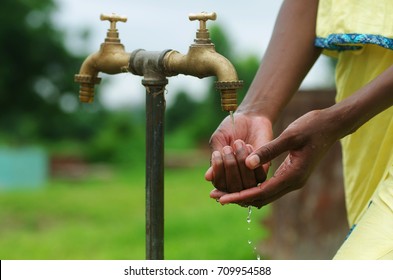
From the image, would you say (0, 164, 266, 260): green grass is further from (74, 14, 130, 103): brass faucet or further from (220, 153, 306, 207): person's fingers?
(220, 153, 306, 207): person's fingers

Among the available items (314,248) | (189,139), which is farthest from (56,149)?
(314,248)

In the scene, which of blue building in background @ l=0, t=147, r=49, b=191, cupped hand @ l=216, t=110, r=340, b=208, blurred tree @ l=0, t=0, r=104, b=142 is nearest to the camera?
cupped hand @ l=216, t=110, r=340, b=208

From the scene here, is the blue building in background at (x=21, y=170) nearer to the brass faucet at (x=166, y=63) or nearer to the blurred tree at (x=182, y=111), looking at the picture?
the blurred tree at (x=182, y=111)

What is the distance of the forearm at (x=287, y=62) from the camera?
2.12 metres

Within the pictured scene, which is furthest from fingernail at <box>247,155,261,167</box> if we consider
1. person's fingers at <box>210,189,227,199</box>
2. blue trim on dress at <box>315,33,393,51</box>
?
blue trim on dress at <box>315,33,393,51</box>

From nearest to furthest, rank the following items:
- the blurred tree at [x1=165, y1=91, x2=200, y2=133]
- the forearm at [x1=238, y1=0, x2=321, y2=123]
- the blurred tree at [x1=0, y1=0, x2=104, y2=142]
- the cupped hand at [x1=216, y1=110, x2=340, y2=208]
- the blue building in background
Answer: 1. the cupped hand at [x1=216, y1=110, x2=340, y2=208]
2. the forearm at [x1=238, y1=0, x2=321, y2=123]
3. the blue building in background
4. the blurred tree at [x1=0, y1=0, x2=104, y2=142]
5. the blurred tree at [x1=165, y1=91, x2=200, y2=133]

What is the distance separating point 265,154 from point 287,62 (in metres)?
0.47

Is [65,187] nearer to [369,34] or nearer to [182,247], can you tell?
[182,247]

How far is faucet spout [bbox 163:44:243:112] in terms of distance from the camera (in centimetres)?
184

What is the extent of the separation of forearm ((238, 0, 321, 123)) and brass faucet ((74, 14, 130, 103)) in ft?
1.07

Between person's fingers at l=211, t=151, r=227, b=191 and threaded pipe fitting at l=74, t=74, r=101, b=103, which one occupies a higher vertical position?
threaded pipe fitting at l=74, t=74, r=101, b=103

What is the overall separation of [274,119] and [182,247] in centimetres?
445

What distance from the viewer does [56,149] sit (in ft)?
67.6

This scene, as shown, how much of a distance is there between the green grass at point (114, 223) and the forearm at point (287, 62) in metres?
3.64
